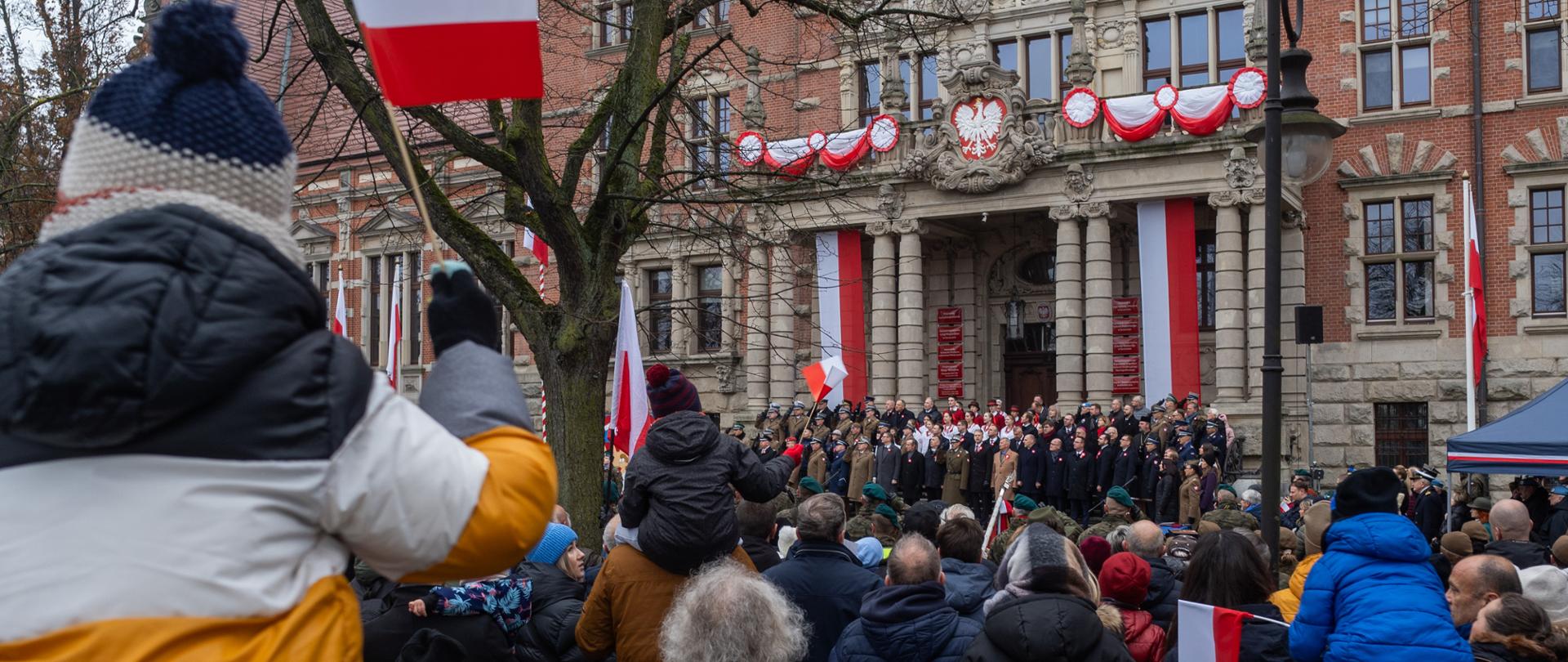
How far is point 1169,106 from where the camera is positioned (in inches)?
965

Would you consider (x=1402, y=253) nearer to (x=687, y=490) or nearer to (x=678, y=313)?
(x=678, y=313)

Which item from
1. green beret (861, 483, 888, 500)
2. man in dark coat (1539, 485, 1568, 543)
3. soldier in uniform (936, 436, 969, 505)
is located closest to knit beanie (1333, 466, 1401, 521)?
green beret (861, 483, 888, 500)

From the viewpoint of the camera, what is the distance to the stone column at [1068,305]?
87.2ft

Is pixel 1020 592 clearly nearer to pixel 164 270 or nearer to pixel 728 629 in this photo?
pixel 728 629

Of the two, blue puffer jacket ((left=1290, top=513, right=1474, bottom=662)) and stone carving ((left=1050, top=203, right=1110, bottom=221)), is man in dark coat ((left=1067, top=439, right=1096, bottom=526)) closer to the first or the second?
stone carving ((left=1050, top=203, right=1110, bottom=221))

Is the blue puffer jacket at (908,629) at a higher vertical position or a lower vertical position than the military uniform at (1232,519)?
higher

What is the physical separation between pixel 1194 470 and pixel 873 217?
10626 millimetres

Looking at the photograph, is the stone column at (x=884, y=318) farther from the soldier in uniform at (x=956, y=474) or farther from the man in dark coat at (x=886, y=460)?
the soldier in uniform at (x=956, y=474)

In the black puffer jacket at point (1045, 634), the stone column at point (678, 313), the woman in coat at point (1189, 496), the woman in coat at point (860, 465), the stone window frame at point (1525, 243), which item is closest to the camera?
the black puffer jacket at point (1045, 634)

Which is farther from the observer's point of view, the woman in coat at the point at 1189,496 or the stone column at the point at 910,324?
the stone column at the point at 910,324

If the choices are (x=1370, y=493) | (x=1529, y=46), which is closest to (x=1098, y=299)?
(x=1529, y=46)

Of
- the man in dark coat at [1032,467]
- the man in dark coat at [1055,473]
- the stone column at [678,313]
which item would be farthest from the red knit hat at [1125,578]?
the stone column at [678,313]

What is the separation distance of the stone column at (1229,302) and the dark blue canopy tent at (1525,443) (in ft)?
43.6

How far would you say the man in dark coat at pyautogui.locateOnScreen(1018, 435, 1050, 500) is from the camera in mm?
23125
